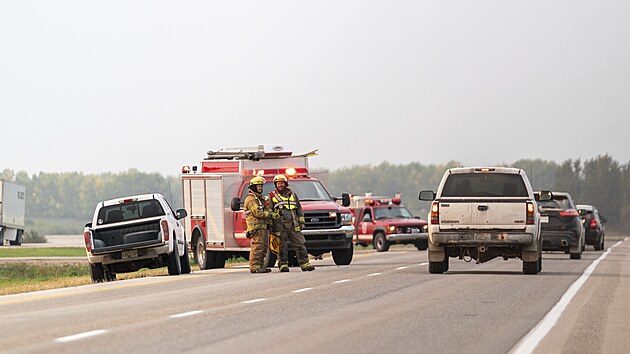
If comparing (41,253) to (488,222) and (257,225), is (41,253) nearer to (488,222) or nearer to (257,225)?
(257,225)

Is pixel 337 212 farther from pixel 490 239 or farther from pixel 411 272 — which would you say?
pixel 490 239

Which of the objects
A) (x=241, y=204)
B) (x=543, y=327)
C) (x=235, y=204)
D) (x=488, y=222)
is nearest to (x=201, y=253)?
(x=241, y=204)

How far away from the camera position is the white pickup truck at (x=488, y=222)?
2611 centimetres

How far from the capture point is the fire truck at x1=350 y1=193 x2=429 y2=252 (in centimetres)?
5284

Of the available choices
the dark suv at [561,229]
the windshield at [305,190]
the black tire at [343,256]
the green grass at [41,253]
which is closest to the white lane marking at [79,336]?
the black tire at [343,256]

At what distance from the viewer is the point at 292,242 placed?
28891 millimetres

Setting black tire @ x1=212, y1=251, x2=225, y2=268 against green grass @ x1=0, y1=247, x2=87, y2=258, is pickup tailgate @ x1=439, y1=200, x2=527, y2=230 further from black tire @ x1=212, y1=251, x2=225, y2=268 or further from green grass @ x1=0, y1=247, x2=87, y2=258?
green grass @ x1=0, y1=247, x2=87, y2=258

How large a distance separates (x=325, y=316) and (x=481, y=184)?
12.1m

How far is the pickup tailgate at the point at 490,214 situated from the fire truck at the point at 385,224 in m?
25.6

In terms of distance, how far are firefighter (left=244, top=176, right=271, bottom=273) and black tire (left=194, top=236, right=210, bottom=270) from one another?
Answer: 16.4ft

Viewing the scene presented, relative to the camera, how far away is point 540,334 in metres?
14.0

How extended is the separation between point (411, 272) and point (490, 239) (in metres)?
2.30

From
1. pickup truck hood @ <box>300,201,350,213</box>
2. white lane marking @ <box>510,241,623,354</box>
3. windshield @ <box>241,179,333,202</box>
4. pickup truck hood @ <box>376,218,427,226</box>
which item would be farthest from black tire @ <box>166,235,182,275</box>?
pickup truck hood @ <box>376,218,427,226</box>

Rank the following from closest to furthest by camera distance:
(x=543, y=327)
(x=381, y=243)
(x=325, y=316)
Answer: (x=543, y=327)
(x=325, y=316)
(x=381, y=243)
